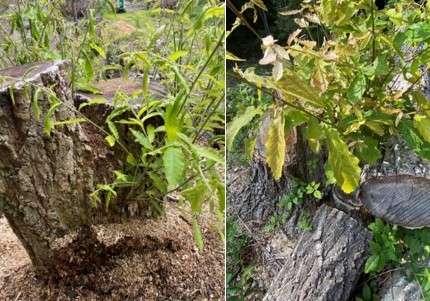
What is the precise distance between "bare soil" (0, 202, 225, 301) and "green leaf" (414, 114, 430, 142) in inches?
21.6

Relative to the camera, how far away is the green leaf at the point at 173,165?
788 millimetres

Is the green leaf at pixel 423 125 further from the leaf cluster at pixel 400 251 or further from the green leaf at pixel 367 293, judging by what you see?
the green leaf at pixel 367 293

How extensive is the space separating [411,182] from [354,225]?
177 millimetres

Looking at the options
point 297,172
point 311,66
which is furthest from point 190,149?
point 297,172

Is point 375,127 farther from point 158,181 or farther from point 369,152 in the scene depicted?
point 158,181

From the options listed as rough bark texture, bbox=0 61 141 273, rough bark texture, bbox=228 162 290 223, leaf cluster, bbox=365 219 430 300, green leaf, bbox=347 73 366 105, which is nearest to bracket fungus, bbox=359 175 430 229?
leaf cluster, bbox=365 219 430 300

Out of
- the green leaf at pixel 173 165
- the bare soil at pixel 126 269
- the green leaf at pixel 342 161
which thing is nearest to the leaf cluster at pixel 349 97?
the green leaf at pixel 342 161

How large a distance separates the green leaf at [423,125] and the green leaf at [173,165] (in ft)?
1.62

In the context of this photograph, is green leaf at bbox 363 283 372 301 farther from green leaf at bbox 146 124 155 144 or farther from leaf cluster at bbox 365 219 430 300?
green leaf at bbox 146 124 155 144

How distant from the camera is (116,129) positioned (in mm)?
1122

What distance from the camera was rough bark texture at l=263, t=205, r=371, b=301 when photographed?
1166 mm

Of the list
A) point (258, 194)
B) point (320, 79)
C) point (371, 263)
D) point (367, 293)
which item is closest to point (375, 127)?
point (320, 79)

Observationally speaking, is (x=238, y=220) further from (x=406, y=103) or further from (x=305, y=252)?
(x=406, y=103)

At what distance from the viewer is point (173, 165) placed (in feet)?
2.64
